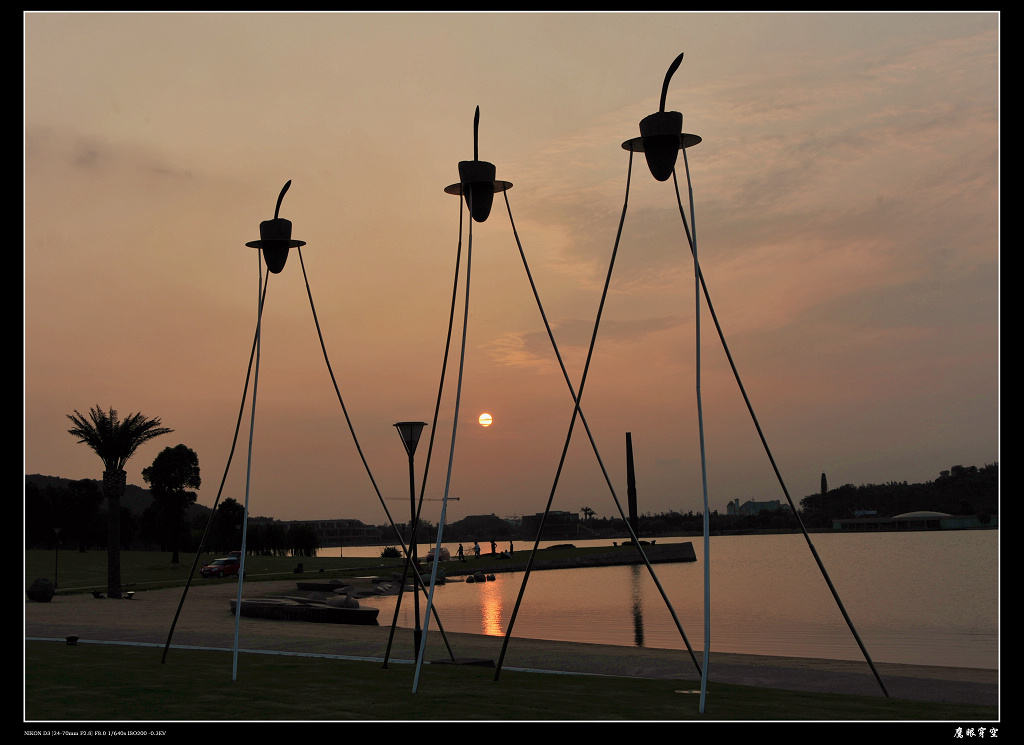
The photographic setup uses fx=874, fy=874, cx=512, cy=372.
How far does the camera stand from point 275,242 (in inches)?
497

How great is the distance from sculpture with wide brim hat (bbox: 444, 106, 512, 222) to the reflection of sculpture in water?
18.0 meters

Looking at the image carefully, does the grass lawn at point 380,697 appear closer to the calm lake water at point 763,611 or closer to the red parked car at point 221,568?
the calm lake water at point 763,611

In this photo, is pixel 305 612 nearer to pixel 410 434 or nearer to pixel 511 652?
pixel 511 652

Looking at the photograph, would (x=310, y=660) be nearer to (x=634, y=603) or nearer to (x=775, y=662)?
(x=775, y=662)

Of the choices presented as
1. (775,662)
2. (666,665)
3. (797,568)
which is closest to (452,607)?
(775,662)

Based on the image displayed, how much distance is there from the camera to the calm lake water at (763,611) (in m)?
28.5

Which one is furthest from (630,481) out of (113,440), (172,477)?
(113,440)

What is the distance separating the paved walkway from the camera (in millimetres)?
12430

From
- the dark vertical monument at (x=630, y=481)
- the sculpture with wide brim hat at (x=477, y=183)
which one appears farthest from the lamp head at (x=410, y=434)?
the dark vertical monument at (x=630, y=481)

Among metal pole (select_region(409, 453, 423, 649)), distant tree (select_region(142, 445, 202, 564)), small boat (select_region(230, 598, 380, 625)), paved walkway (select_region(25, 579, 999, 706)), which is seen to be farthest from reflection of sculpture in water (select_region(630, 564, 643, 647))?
distant tree (select_region(142, 445, 202, 564))

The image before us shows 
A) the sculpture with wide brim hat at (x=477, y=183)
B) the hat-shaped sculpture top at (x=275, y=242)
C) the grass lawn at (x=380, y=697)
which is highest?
the sculpture with wide brim hat at (x=477, y=183)

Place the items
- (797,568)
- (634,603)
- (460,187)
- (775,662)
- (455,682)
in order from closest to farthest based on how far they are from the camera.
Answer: (455,682) → (460,187) → (775,662) → (634,603) → (797,568)

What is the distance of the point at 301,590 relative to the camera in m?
38.8
